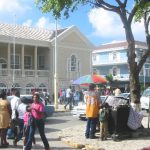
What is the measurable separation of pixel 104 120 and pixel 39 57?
35.6 m

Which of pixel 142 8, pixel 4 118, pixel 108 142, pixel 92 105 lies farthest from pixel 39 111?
pixel 142 8

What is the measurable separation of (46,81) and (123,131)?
A: 107ft

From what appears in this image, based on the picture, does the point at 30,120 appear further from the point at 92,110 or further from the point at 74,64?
the point at 74,64

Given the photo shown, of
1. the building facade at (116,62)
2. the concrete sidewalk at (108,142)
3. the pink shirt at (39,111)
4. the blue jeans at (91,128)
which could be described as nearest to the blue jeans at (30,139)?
the pink shirt at (39,111)

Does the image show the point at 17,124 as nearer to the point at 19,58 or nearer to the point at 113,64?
the point at 19,58

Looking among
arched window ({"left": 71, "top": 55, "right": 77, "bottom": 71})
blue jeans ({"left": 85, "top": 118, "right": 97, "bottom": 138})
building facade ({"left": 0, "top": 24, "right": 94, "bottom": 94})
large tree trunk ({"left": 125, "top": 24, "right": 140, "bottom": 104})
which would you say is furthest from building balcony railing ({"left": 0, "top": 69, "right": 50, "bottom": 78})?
blue jeans ({"left": 85, "top": 118, "right": 97, "bottom": 138})

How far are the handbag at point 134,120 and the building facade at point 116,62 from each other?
5366 cm

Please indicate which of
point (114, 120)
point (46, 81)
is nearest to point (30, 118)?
point (114, 120)

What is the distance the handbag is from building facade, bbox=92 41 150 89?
2112 inches

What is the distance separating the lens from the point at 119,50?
71.8 m

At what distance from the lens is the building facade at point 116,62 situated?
228 ft

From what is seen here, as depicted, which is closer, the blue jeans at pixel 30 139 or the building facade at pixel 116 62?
the blue jeans at pixel 30 139

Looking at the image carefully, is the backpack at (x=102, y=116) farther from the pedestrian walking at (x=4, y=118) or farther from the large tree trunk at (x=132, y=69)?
the pedestrian walking at (x=4, y=118)

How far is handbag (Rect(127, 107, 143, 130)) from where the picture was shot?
1402 centimetres
